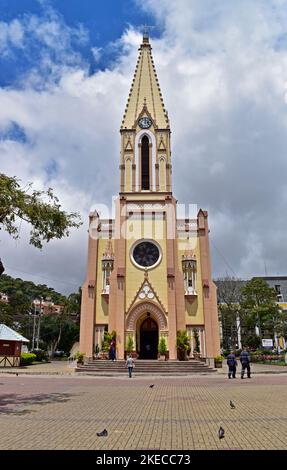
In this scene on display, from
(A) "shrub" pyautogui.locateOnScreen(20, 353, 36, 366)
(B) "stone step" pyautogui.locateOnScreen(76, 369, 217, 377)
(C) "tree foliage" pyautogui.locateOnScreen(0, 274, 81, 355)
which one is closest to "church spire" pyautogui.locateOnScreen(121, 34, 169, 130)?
(B) "stone step" pyautogui.locateOnScreen(76, 369, 217, 377)

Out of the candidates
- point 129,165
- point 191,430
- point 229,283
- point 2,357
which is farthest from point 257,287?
point 191,430

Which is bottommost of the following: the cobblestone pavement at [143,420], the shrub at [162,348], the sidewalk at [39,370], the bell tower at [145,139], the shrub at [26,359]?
the sidewalk at [39,370]

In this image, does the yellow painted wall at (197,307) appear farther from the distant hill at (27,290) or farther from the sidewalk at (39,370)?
the distant hill at (27,290)

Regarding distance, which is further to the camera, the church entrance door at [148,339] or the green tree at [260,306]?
the green tree at [260,306]

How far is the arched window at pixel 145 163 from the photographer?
37938 mm

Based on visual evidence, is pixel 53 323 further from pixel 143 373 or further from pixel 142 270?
pixel 143 373

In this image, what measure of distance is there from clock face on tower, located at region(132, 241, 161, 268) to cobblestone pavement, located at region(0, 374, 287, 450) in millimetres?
19656

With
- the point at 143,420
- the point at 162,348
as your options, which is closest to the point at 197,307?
the point at 162,348

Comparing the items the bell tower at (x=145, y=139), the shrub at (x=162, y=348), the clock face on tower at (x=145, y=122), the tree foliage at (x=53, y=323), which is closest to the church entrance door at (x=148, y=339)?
the shrub at (x=162, y=348)

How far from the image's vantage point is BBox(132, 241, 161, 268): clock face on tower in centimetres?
3406

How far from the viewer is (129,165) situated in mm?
38156

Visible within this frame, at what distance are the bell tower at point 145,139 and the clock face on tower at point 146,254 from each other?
566 centimetres

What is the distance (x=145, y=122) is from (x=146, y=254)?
14547 millimetres
